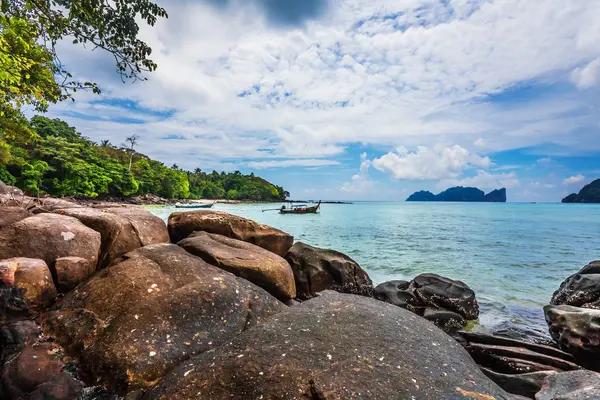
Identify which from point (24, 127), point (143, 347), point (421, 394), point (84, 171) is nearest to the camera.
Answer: point (421, 394)

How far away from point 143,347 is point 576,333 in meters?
7.61

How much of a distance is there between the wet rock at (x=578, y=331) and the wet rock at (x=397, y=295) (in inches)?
136

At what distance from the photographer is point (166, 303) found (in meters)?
4.70

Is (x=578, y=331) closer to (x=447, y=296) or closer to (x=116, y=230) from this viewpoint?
(x=447, y=296)

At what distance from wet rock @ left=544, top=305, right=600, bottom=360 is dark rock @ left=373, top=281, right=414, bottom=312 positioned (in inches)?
137

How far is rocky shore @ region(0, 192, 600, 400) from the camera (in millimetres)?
3324

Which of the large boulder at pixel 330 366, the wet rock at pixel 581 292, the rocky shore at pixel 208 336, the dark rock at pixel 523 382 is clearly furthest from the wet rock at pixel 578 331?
the large boulder at pixel 330 366

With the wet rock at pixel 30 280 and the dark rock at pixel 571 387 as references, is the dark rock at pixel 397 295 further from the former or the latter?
the wet rock at pixel 30 280

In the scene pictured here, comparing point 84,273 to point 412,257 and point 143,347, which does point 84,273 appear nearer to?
point 143,347

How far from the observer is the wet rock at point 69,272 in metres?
5.41

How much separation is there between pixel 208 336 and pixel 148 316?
0.92 meters

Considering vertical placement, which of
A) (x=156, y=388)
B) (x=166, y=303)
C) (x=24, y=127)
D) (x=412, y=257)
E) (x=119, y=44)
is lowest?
(x=412, y=257)

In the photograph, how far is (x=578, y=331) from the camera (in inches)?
232

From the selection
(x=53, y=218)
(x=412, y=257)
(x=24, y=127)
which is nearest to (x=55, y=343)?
(x=53, y=218)
